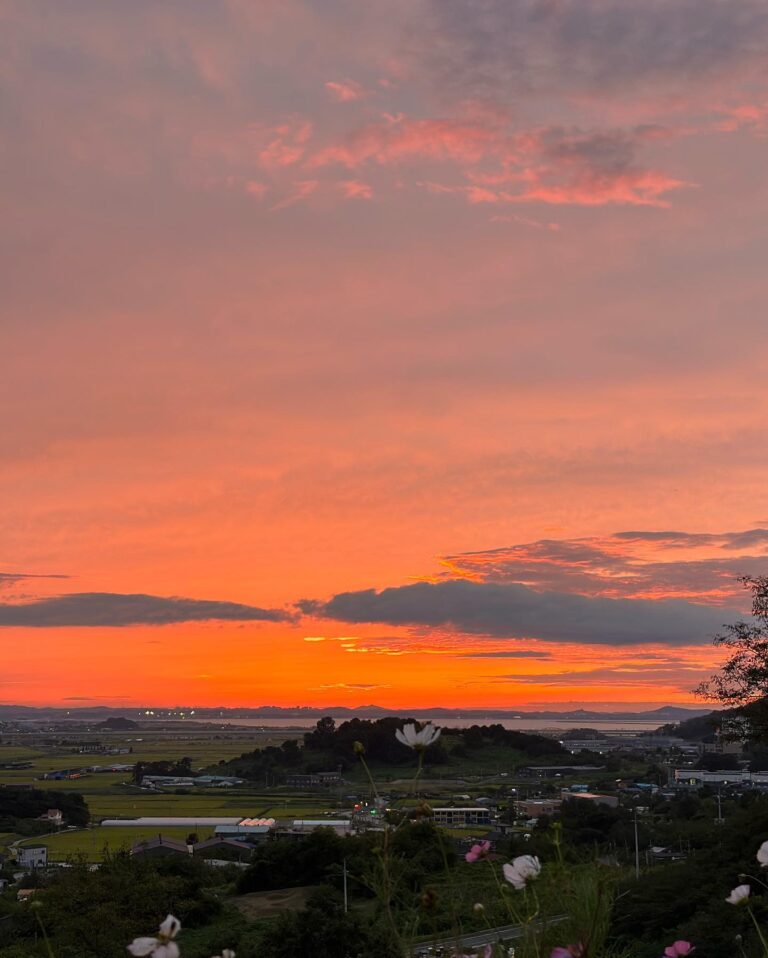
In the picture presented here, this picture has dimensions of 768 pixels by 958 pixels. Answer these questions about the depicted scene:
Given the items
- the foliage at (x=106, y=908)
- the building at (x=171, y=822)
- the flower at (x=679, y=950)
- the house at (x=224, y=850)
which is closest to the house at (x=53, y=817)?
the building at (x=171, y=822)

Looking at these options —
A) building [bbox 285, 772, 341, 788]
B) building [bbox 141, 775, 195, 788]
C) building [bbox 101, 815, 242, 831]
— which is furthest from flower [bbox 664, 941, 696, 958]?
building [bbox 141, 775, 195, 788]

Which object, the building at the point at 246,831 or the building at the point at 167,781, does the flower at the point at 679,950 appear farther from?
the building at the point at 167,781

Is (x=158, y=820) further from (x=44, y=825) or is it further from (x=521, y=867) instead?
(x=521, y=867)

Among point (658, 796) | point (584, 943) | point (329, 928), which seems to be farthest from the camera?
point (658, 796)

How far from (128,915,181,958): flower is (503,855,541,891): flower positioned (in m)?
1.16

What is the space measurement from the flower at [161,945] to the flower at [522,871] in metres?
1.16

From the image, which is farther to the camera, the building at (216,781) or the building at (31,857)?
the building at (216,781)

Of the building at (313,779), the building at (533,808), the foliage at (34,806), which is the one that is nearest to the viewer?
the building at (533,808)

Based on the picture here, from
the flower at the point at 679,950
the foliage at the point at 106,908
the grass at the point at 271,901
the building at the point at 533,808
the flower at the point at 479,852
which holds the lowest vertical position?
the building at the point at 533,808

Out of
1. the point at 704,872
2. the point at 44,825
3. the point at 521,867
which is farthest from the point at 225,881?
the point at 521,867

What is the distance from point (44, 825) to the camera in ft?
294

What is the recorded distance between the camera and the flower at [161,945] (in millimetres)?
3004

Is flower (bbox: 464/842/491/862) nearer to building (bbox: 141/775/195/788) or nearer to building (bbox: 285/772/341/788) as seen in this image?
building (bbox: 285/772/341/788)

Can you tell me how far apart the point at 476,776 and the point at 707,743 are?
6582 cm
